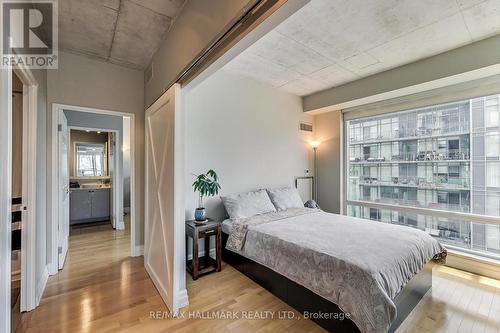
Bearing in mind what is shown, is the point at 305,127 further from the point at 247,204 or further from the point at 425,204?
the point at 425,204

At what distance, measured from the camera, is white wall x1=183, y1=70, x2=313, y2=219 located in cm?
344

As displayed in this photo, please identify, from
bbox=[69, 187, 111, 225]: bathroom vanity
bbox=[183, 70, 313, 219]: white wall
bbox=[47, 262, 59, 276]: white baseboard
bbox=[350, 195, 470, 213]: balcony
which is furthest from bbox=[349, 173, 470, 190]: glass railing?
bbox=[69, 187, 111, 225]: bathroom vanity

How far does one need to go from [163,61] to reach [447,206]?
4.55m

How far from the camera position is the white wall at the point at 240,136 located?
11.3 feet

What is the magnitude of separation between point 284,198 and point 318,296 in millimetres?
2075

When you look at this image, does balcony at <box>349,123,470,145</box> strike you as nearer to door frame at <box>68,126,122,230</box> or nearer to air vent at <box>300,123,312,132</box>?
air vent at <box>300,123,312,132</box>

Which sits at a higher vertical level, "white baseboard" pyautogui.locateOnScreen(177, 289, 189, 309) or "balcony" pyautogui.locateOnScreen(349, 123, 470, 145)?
"balcony" pyautogui.locateOnScreen(349, 123, 470, 145)

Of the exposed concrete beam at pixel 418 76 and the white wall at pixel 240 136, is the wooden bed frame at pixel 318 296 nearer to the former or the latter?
the white wall at pixel 240 136

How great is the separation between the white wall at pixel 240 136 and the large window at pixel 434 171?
1.27 metres

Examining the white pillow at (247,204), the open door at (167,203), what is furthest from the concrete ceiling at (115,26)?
the white pillow at (247,204)

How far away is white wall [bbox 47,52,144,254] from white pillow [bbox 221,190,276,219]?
1.39 metres

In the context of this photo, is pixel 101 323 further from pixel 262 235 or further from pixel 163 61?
pixel 163 61

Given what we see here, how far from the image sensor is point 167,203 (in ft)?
7.74

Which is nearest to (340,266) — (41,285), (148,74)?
(41,285)
